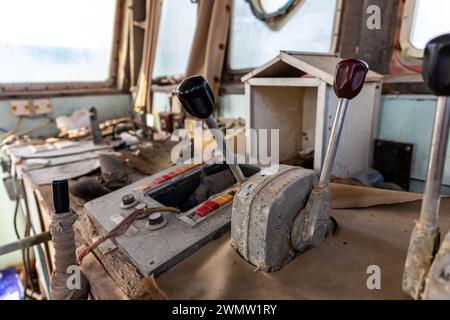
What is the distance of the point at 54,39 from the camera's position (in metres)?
2.13

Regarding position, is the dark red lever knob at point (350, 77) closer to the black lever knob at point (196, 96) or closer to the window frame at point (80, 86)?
the black lever knob at point (196, 96)

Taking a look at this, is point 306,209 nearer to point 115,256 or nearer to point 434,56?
point 434,56

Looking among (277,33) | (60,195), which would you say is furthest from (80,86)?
(60,195)

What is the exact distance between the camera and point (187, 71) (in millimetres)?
→ 1701

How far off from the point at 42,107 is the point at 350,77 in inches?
90.2

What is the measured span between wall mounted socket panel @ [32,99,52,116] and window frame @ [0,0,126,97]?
7cm

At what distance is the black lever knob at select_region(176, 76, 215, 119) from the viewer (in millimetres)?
441

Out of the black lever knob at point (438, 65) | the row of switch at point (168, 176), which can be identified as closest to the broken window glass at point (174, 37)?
the row of switch at point (168, 176)

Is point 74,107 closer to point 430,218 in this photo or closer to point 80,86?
point 80,86

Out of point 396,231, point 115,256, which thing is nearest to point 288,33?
point 396,231

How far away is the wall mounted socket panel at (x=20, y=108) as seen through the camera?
200 centimetres

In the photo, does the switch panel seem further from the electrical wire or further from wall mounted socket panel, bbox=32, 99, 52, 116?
the electrical wire

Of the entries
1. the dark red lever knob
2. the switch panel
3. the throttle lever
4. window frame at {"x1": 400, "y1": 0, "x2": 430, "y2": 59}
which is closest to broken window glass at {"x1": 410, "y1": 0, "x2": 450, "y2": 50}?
window frame at {"x1": 400, "y1": 0, "x2": 430, "y2": 59}

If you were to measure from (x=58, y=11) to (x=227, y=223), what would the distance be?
7.49ft
